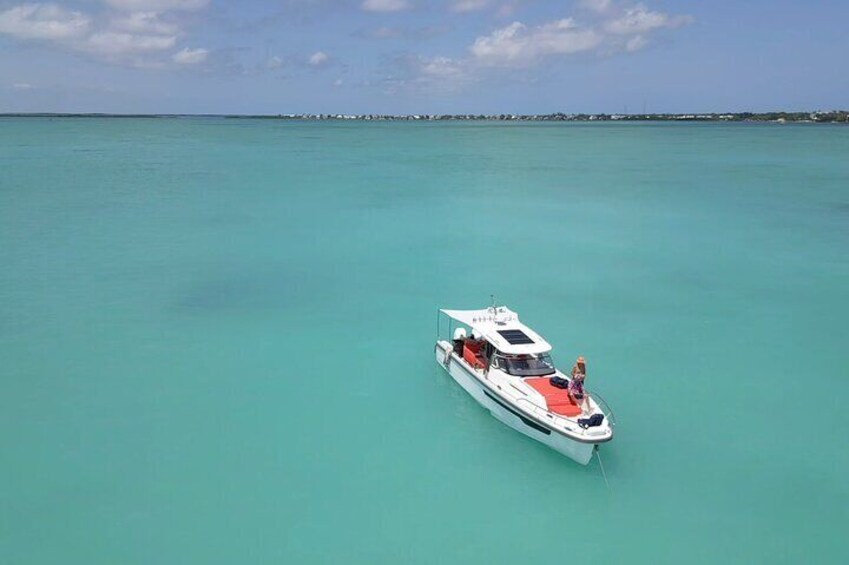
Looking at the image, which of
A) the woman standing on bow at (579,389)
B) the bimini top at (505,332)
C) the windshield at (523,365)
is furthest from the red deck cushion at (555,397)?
the bimini top at (505,332)

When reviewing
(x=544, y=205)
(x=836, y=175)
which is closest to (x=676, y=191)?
(x=544, y=205)

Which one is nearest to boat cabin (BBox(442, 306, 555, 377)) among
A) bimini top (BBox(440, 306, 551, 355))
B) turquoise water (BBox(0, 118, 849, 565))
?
bimini top (BBox(440, 306, 551, 355))

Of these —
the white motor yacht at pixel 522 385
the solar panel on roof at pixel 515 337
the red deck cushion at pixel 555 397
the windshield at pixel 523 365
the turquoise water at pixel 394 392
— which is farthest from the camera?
the solar panel on roof at pixel 515 337

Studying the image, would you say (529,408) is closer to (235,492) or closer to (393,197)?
(235,492)

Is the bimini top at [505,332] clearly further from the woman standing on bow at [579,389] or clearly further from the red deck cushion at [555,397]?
the woman standing on bow at [579,389]

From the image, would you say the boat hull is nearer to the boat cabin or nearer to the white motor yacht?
the white motor yacht

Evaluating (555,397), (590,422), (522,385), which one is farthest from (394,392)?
(590,422)

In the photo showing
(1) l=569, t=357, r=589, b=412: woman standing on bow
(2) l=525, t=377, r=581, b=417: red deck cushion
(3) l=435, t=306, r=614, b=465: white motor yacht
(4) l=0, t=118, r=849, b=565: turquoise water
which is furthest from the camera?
(1) l=569, t=357, r=589, b=412: woman standing on bow
